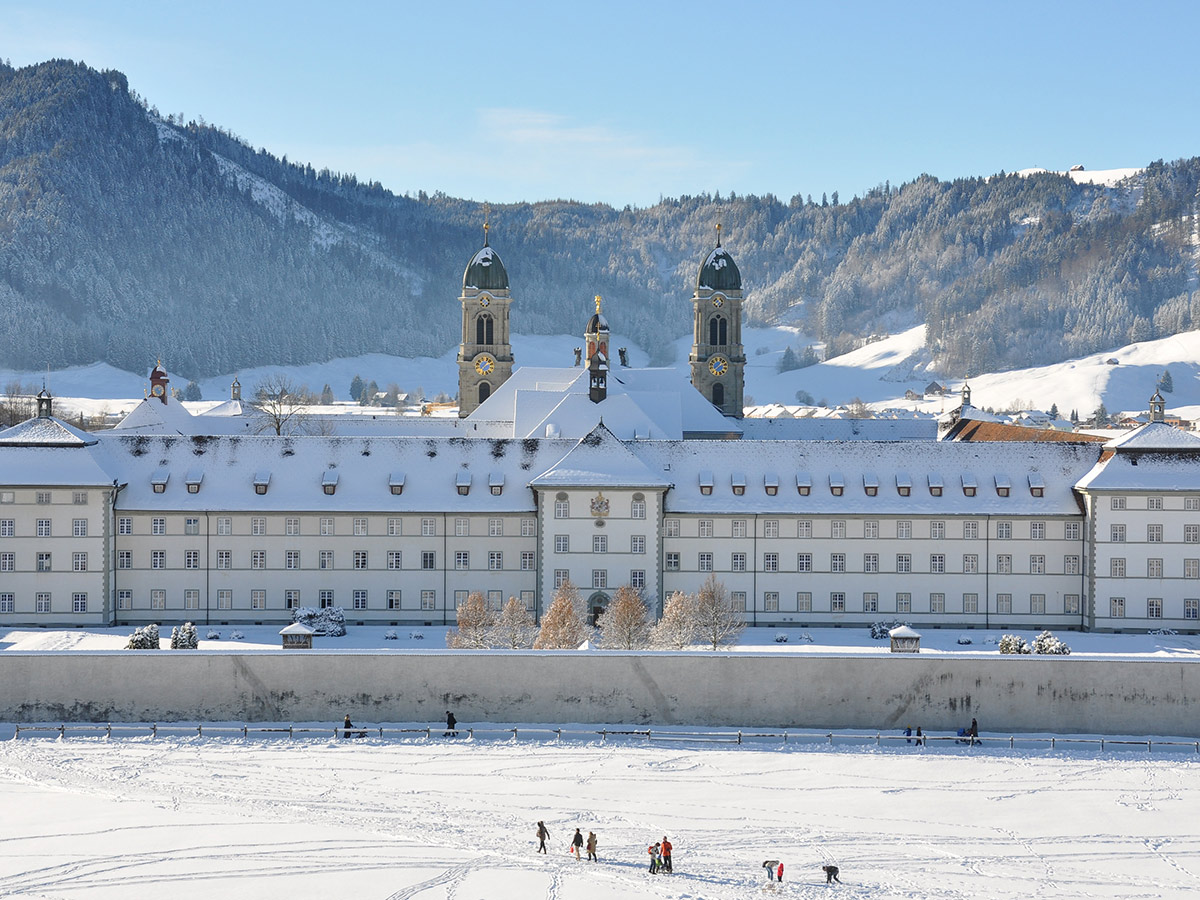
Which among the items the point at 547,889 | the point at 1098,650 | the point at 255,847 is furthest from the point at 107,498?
the point at 1098,650

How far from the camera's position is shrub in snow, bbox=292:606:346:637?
7288 cm

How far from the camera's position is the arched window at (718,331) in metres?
130

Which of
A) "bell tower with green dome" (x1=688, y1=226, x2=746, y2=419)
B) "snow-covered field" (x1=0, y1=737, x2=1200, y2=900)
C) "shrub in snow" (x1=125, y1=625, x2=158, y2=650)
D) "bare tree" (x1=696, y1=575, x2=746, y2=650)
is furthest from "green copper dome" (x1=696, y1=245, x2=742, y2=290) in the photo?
"snow-covered field" (x1=0, y1=737, x2=1200, y2=900)

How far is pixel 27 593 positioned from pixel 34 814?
29700 mm

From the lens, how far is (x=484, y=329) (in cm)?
12469

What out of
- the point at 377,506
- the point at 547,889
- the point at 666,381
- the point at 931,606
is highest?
the point at 666,381

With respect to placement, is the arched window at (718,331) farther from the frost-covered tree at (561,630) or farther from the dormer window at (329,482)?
the frost-covered tree at (561,630)

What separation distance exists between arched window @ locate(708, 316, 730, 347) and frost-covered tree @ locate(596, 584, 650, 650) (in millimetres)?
64507

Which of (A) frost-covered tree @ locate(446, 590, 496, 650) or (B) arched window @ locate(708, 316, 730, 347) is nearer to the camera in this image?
(A) frost-covered tree @ locate(446, 590, 496, 650)

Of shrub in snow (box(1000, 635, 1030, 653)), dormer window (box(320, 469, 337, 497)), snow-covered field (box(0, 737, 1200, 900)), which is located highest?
dormer window (box(320, 469, 337, 497))

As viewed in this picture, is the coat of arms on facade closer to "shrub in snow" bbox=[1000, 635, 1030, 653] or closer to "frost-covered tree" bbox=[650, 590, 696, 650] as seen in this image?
"frost-covered tree" bbox=[650, 590, 696, 650]

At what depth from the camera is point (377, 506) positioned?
77.3 metres

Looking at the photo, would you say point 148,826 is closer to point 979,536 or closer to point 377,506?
point 377,506

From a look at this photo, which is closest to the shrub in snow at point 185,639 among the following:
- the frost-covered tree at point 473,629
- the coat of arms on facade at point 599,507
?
the frost-covered tree at point 473,629
